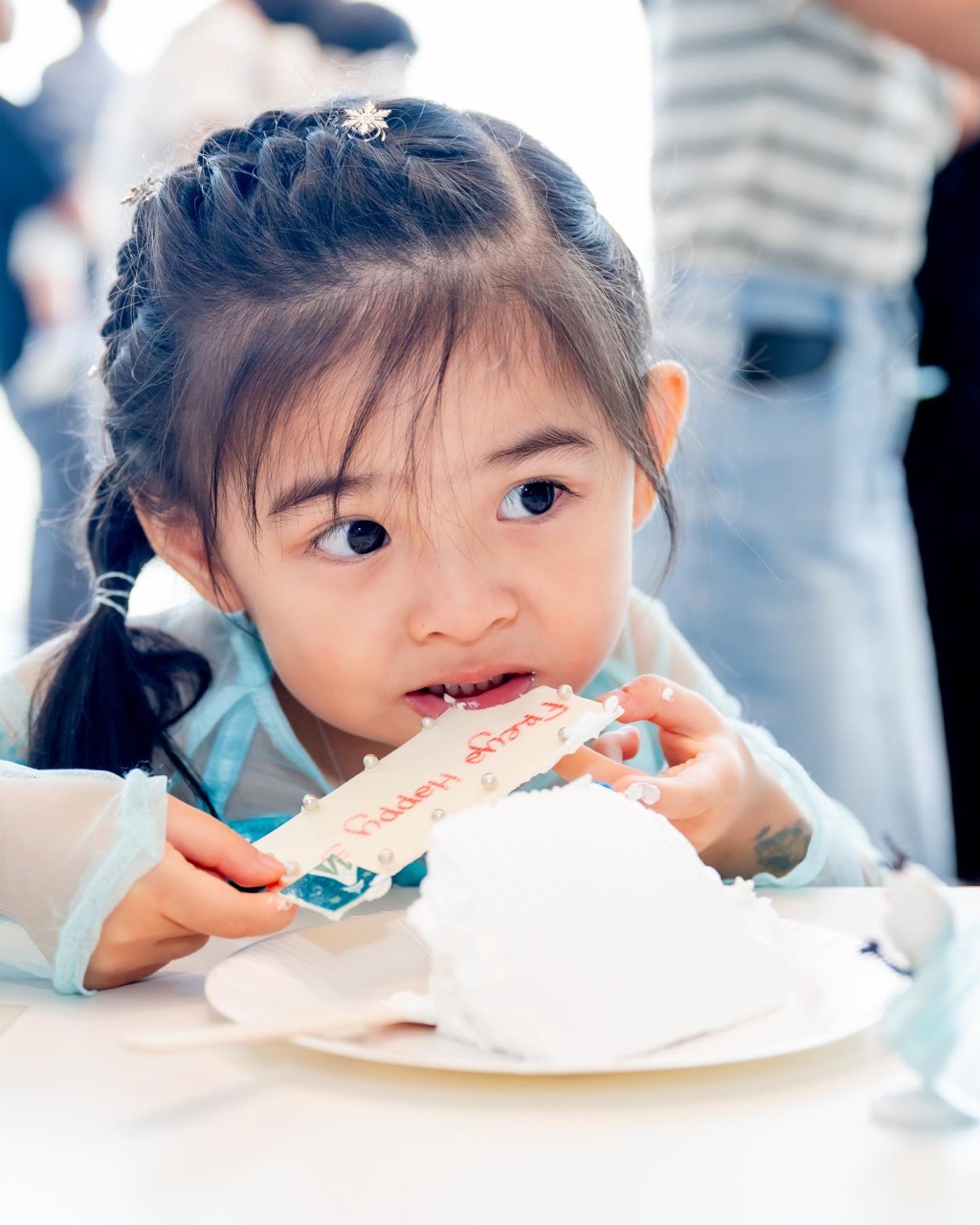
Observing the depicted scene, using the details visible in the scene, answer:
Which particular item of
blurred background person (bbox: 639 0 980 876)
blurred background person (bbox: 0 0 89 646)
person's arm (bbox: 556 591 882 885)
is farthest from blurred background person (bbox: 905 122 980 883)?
person's arm (bbox: 556 591 882 885)

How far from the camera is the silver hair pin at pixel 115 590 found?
119 cm

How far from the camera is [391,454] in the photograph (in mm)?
963

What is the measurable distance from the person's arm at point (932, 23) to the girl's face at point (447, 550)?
81cm

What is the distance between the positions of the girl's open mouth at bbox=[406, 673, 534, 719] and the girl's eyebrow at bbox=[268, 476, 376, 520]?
0.15 metres

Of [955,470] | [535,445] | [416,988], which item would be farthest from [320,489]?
[955,470]

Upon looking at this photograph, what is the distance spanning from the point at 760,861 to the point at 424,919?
55cm

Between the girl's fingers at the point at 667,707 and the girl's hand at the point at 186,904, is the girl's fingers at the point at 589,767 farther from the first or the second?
the girl's hand at the point at 186,904

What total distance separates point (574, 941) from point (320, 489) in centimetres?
49

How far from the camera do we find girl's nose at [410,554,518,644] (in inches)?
37.5

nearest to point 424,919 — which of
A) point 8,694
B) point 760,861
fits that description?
point 760,861

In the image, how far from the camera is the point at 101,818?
0.78m

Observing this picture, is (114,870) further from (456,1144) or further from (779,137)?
(779,137)

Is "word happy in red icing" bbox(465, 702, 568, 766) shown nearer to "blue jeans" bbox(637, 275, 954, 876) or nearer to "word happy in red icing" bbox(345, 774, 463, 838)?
"word happy in red icing" bbox(345, 774, 463, 838)

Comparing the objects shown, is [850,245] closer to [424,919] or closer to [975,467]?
[975,467]
